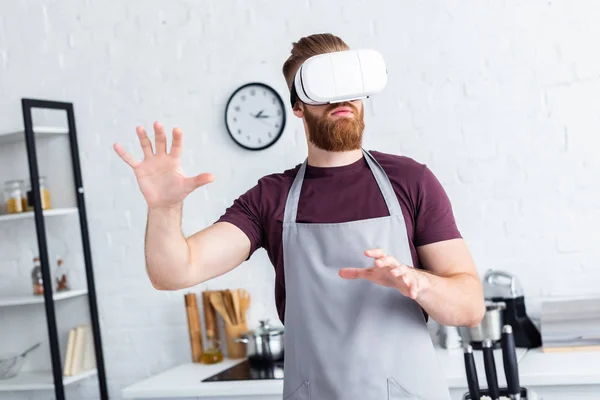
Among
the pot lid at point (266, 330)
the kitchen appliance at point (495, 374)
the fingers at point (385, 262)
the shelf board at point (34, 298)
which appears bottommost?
the pot lid at point (266, 330)

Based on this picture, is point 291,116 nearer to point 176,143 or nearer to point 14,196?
point 14,196

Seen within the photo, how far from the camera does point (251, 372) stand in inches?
124

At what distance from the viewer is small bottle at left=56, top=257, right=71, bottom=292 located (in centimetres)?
390

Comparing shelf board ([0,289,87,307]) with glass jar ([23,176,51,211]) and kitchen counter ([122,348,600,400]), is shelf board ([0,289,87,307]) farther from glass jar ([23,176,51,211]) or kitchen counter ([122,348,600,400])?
kitchen counter ([122,348,600,400])

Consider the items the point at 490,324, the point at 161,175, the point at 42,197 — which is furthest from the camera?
the point at 42,197

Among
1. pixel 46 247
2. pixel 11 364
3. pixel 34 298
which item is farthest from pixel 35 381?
pixel 46 247

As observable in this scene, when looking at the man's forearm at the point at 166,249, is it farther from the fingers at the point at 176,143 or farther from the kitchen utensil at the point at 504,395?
the kitchen utensil at the point at 504,395

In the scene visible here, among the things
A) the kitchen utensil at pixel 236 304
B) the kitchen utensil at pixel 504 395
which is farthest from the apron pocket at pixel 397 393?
the kitchen utensil at pixel 236 304

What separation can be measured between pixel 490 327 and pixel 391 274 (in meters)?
1.51

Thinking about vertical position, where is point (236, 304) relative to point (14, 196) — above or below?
below

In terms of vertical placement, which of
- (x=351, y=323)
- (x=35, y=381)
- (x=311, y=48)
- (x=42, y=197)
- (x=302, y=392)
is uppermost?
(x=311, y=48)

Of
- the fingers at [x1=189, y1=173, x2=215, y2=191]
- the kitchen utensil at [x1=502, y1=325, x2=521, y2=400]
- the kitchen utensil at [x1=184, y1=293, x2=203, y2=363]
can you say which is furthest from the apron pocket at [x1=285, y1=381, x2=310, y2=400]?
the kitchen utensil at [x1=184, y1=293, x2=203, y2=363]

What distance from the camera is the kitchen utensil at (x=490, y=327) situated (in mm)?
2979

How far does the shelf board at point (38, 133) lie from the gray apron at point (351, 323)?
2085 mm
